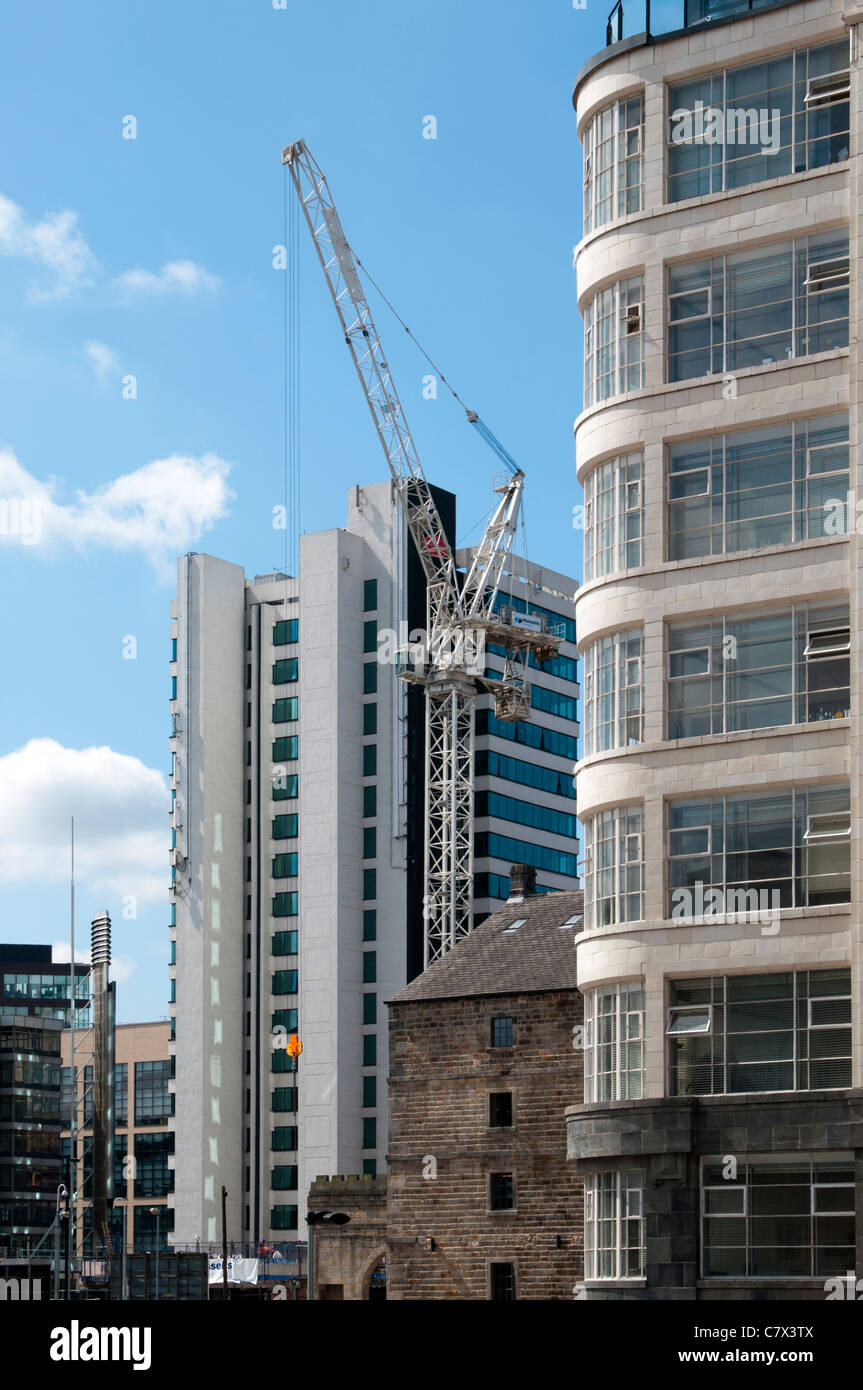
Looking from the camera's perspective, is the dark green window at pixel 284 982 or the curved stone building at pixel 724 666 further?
the dark green window at pixel 284 982

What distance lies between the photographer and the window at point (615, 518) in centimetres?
5406

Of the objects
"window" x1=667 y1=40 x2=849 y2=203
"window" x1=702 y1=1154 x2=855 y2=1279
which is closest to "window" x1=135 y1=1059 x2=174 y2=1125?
"window" x1=702 y1=1154 x2=855 y2=1279

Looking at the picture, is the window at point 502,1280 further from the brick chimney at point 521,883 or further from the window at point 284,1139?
the window at point 284,1139

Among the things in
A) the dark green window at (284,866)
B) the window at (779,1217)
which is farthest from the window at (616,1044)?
the dark green window at (284,866)

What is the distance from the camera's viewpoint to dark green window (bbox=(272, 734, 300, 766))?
510 feet

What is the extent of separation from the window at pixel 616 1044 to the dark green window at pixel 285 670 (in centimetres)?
10547

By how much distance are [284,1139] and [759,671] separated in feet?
344

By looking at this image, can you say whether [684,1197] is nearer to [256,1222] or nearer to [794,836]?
[794,836]

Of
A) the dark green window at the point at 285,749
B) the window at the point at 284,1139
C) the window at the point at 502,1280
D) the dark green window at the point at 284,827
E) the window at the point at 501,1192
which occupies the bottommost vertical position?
the window at the point at 284,1139

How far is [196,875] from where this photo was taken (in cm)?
15562

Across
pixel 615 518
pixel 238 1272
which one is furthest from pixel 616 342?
pixel 238 1272

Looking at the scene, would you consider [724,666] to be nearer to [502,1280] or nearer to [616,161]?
[616,161]

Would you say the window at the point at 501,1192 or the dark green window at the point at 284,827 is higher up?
the dark green window at the point at 284,827

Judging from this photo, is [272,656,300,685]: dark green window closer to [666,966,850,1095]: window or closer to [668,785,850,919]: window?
[668,785,850,919]: window
